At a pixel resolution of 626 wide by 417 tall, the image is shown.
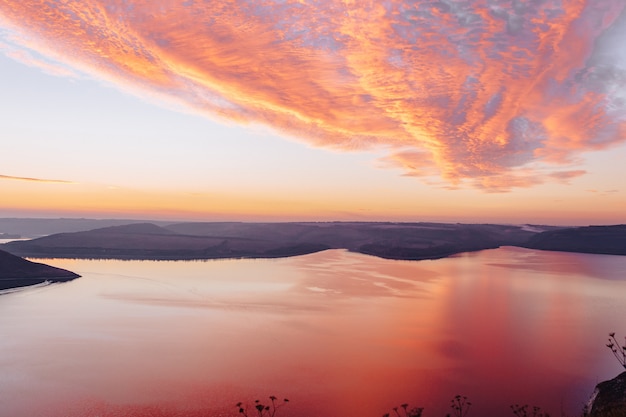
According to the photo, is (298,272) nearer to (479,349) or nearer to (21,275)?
(21,275)

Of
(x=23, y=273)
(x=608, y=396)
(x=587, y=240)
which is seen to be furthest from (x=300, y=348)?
(x=587, y=240)

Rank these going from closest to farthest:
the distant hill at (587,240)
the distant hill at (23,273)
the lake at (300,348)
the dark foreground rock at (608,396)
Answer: the dark foreground rock at (608,396)
the lake at (300,348)
the distant hill at (23,273)
the distant hill at (587,240)

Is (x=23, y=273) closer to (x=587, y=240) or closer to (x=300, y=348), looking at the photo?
(x=300, y=348)

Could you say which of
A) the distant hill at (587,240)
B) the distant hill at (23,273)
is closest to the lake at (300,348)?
the distant hill at (23,273)

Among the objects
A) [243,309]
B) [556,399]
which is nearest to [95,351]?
[243,309]

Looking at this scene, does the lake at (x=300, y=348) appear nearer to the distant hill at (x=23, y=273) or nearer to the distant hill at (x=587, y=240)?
the distant hill at (x=23, y=273)

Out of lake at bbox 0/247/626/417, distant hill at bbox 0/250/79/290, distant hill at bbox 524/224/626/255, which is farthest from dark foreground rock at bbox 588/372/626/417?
distant hill at bbox 524/224/626/255
